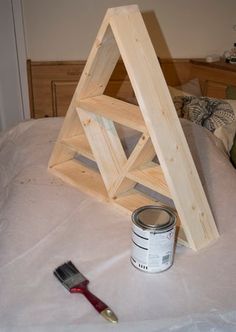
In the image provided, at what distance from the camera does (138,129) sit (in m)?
0.71

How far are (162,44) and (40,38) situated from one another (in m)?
0.72

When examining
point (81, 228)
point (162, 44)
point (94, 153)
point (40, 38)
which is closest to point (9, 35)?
point (40, 38)

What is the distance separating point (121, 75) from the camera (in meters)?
2.07

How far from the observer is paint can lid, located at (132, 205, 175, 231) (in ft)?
1.96

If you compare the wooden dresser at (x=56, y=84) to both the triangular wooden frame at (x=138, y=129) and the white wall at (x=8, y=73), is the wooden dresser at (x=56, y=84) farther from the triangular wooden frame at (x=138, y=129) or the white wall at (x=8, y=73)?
the triangular wooden frame at (x=138, y=129)

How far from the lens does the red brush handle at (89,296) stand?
54 cm

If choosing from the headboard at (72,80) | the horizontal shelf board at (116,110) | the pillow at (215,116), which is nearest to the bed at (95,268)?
the horizontal shelf board at (116,110)

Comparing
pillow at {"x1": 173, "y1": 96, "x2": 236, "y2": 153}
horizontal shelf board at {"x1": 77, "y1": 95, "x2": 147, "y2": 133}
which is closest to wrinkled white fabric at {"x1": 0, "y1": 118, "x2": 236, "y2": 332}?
horizontal shelf board at {"x1": 77, "y1": 95, "x2": 147, "y2": 133}

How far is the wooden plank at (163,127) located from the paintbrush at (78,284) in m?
0.23

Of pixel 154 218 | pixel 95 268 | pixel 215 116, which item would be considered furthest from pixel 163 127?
pixel 215 116

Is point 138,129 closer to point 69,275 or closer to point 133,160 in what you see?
point 133,160

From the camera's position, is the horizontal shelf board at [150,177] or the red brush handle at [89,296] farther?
the horizontal shelf board at [150,177]

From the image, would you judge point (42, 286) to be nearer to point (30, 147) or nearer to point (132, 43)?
point (132, 43)

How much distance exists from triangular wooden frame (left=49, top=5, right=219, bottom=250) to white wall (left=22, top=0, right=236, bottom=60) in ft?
4.10
